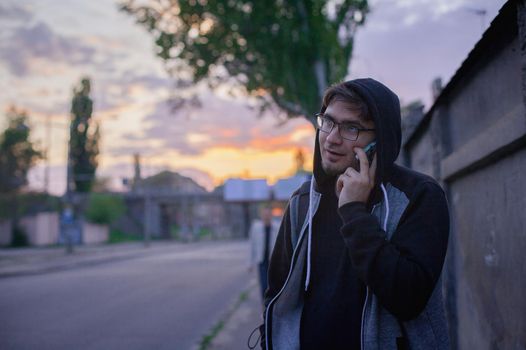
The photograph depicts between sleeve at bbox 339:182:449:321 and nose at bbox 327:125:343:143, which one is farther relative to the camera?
nose at bbox 327:125:343:143

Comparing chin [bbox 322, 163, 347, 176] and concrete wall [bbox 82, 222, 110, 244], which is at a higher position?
chin [bbox 322, 163, 347, 176]

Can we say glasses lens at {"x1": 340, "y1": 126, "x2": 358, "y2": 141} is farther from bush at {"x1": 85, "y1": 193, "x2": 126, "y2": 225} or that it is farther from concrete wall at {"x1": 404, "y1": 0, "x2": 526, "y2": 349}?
bush at {"x1": 85, "y1": 193, "x2": 126, "y2": 225}

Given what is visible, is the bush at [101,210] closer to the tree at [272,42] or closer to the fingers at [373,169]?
the tree at [272,42]

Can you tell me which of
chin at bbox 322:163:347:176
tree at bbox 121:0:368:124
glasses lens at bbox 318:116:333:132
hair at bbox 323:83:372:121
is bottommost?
chin at bbox 322:163:347:176

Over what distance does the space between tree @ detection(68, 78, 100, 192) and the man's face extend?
49.7 meters

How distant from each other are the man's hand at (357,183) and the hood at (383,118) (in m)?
Answer: 0.05

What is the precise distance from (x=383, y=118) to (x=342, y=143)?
18cm

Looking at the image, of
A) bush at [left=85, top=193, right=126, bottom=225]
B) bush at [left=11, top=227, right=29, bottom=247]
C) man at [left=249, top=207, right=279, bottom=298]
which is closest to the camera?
man at [left=249, top=207, right=279, bottom=298]

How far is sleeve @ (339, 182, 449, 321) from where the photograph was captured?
5.51 ft

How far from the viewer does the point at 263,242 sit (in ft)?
30.0

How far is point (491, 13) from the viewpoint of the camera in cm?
307

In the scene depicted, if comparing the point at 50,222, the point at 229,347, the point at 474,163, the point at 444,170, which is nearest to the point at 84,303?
the point at 229,347

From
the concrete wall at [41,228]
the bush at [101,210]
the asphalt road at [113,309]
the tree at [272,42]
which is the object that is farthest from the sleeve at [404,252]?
the bush at [101,210]

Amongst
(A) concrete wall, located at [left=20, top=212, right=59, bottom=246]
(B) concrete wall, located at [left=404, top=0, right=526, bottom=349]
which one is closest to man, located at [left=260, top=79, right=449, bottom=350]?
(B) concrete wall, located at [left=404, top=0, right=526, bottom=349]
